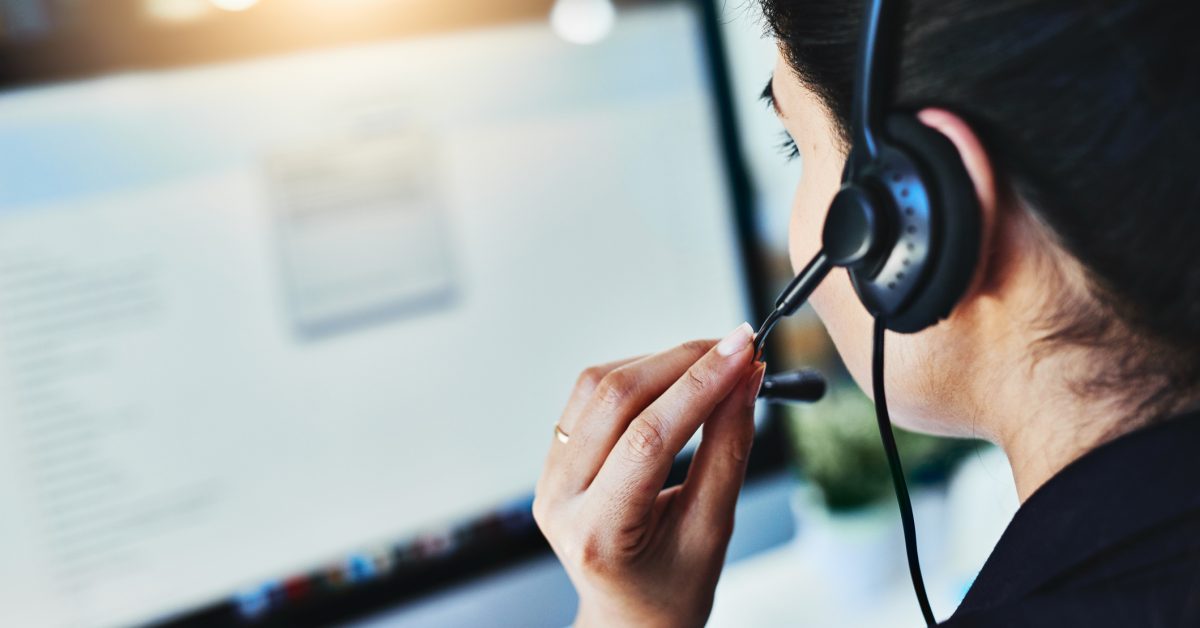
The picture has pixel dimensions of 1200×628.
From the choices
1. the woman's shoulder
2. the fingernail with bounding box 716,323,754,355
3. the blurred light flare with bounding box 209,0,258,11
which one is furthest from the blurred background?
the woman's shoulder

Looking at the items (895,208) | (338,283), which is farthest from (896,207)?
(338,283)

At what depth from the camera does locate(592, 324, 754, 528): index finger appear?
1.57 feet

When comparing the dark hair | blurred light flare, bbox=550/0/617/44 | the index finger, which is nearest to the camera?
the dark hair

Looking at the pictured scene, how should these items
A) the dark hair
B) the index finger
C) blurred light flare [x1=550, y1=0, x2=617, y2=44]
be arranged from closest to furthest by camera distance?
the dark hair
the index finger
blurred light flare [x1=550, y1=0, x2=617, y2=44]

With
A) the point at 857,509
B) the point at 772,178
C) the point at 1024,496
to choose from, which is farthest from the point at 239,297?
the point at 772,178

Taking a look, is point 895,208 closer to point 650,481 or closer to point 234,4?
point 650,481

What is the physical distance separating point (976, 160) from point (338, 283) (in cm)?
40

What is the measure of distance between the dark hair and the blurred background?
0.55ft

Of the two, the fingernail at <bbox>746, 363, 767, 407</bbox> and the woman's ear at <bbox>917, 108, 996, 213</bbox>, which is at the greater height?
the woman's ear at <bbox>917, 108, 996, 213</bbox>

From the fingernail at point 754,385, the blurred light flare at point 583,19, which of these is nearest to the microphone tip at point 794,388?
the fingernail at point 754,385

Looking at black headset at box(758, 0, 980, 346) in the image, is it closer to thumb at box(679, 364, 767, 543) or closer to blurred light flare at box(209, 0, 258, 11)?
thumb at box(679, 364, 767, 543)

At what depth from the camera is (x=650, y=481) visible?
0.48 metres

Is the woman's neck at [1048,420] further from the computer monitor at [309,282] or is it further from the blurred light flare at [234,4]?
the blurred light flare at [234,4]

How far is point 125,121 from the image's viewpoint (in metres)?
0.55
